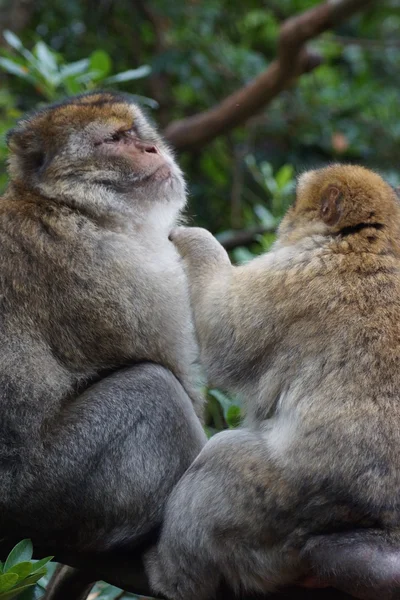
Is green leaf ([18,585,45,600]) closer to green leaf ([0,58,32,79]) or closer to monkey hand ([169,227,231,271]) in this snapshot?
monkey hand ([169,227,231,271])

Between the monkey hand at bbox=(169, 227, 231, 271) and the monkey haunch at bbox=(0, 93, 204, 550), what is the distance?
0.20 metres

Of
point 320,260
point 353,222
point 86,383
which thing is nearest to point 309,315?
point 320,260

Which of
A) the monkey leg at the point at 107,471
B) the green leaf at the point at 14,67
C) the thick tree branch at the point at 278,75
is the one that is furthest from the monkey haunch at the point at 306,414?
the thick tree branch at the point at 278,75

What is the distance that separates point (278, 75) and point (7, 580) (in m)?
5.99

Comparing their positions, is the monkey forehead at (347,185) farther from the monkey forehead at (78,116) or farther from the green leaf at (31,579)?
the green leaf at (31,579)

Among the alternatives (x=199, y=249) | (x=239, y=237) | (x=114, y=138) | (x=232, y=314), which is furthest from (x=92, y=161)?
(x=239, y=237)

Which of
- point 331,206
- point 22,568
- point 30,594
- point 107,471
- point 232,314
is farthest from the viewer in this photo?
point 107,471

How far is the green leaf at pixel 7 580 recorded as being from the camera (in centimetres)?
297

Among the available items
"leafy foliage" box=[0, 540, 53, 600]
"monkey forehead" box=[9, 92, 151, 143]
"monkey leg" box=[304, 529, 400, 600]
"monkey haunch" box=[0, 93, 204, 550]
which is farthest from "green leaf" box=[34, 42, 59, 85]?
"monkey leg" box=[304, 529, 400, 600]

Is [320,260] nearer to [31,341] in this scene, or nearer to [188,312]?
[188,312]

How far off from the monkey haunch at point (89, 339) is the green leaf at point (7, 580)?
2.37 feet

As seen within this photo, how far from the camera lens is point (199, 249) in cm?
381

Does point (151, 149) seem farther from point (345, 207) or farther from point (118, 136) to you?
point (345, 207)

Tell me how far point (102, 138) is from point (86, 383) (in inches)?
45.4
